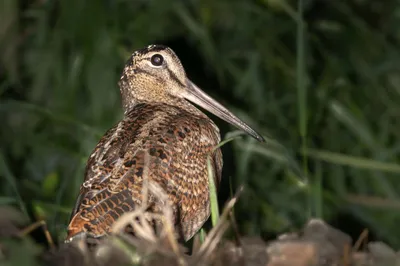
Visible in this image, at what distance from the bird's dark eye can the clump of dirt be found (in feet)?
4.78

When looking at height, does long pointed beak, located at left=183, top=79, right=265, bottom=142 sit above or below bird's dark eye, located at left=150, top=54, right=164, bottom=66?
below

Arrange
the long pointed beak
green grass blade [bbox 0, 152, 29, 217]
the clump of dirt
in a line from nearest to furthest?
the clump of dirt < green grass blade [bbox 0, 152, 29, 217] < the long pointed beak

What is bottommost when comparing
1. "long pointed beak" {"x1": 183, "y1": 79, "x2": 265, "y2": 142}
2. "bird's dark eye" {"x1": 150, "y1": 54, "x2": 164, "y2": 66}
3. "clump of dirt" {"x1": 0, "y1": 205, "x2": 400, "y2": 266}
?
"clump of dirt" {"x1": 0, "y1": 205, "x2": 400, "y2": 266}

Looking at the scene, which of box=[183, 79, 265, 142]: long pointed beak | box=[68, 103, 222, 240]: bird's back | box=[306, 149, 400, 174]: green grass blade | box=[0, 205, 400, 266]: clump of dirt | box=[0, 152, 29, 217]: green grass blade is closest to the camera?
box=[0, 205, 400, 266]: clump of dirt

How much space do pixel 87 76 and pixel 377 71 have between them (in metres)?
1.88

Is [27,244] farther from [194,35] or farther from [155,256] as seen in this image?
[194,35]

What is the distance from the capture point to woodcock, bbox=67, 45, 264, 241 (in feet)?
9.58

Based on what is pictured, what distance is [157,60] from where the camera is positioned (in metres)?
3.83

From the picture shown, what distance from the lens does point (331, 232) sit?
2.51m

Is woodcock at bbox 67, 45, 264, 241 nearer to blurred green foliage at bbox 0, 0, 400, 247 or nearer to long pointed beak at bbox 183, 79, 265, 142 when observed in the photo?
long pointed beak at bbox 183, 79, 265, 142

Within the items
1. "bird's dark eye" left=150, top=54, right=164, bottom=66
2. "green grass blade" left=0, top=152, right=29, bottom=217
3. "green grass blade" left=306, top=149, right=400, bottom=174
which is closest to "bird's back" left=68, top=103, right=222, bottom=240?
"green grass blade" left=0, top=152, right=29, bottom=217

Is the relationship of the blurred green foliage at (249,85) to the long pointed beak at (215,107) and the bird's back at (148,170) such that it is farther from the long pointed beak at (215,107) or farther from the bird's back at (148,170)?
the bird's back at (148,170)

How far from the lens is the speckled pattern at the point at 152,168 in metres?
2.91

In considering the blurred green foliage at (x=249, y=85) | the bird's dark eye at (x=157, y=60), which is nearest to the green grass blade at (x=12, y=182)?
the bird's dark eye at (x=157, y=60)
